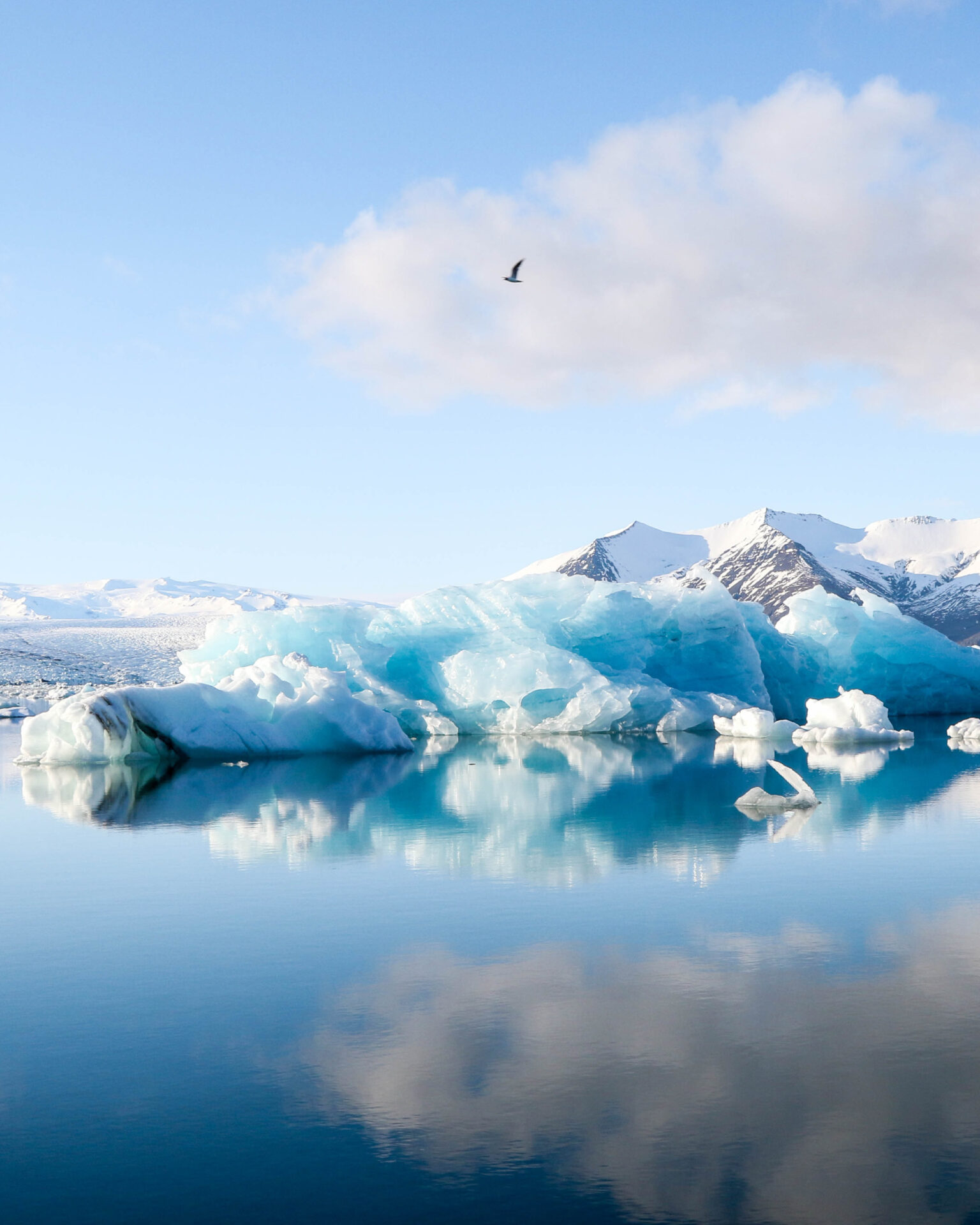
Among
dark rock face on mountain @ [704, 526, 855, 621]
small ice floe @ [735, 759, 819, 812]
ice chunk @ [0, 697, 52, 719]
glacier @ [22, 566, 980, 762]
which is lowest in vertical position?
ice chunk @ [0, 697, 52, 719]

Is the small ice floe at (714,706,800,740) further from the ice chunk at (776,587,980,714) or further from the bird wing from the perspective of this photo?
the bird wing

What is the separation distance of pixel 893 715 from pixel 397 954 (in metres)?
32.2

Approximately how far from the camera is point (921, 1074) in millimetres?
4273

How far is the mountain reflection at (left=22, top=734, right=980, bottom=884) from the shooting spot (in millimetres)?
9727

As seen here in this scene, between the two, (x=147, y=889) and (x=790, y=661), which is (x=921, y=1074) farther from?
(x=790, y=661)

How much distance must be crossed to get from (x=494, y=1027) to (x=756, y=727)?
2137 centimetres

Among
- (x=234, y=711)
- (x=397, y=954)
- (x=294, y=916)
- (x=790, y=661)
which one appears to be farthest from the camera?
(x=790, y=661)

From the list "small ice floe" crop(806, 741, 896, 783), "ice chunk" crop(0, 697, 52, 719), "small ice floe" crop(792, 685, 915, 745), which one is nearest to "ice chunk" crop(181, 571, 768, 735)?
"small ice floe" crop(792, 685, 915, 745)

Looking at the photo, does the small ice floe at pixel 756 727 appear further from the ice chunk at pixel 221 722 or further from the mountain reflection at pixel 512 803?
the ice chunk at pixel 221 722

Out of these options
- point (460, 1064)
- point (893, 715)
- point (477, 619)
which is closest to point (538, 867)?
point (460, 1064)

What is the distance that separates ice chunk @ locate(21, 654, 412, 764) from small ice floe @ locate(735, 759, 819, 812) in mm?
10794

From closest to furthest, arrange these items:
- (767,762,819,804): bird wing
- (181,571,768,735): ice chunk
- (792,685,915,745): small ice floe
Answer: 1. (767,762,819,804): bird wing
2. (792,685,915,745): small ice floe
3. (181,571,768,735): ice chunk

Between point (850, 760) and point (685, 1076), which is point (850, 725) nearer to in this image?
point (850, 760)

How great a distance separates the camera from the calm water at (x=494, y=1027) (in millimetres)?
3484
